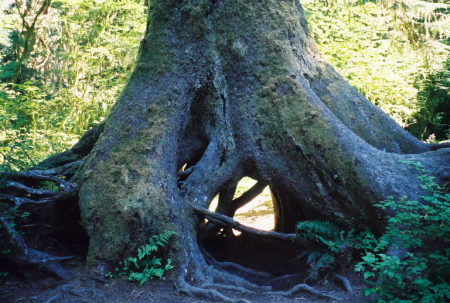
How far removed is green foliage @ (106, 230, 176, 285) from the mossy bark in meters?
0.15

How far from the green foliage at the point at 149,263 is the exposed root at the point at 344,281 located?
206cm

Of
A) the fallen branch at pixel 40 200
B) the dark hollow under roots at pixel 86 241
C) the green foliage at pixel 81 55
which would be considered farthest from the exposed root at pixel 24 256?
the green foliage at pixel 81 55

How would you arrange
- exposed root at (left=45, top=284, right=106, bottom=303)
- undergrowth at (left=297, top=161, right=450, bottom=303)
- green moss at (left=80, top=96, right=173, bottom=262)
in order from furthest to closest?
1. green moss at (left=80, top=96, right=173, bottom=262)
2. exposed root at (left=45, top=284, right=106, bottom=303)
3. undergrowth at (left=297, top=161, right=450, bottom=303)

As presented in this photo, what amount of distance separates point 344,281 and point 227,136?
8.70 feet

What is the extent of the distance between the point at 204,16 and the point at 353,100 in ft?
9.81

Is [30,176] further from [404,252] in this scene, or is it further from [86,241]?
[404,252]

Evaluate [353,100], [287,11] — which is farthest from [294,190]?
[287,11]

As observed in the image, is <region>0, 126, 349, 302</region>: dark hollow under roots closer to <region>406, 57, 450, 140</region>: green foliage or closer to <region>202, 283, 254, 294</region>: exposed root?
<region>202, 283, 254, 294</region>: exposed root

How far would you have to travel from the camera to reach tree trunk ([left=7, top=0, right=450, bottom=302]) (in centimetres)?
455

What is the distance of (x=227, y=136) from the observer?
5.63 m

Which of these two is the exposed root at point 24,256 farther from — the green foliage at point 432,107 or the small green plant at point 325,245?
the green foliage at point 432,107

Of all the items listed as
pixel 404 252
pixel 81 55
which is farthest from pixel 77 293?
pixel 81 55

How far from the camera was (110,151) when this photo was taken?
15.8 ft

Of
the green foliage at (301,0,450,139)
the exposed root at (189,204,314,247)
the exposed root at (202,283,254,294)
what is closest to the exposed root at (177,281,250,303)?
the exposed root at (202,283,254,294)
